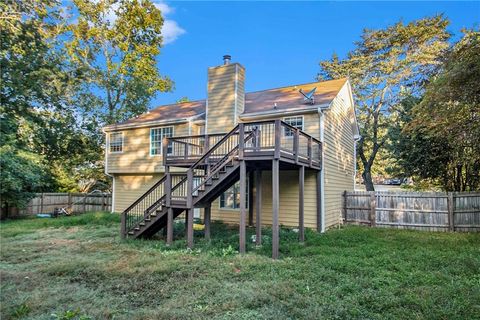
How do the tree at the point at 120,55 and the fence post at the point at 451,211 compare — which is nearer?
the fence post at the point at 451,211

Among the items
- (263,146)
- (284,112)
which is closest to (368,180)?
(284,112)

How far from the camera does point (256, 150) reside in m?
7.77

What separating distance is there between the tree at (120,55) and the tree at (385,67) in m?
13.5

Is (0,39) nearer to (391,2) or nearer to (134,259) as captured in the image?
(134,259)

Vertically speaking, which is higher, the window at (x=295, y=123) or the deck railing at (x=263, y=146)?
the window at (x=295, y=123)

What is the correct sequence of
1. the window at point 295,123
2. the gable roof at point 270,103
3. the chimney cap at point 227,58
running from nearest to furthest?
the window at point 295,123
the gable roof at point 270,103
the chimney cap at point 227,58

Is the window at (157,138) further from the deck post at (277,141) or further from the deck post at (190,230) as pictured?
the deck post at (277,141)

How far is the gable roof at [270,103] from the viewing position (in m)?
11.5

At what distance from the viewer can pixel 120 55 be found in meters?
23.1

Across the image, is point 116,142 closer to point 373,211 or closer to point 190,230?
point 190,230

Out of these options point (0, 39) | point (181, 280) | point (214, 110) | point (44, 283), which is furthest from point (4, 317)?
point (214, 110)

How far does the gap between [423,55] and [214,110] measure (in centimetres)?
1401

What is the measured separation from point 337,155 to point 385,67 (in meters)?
10.4

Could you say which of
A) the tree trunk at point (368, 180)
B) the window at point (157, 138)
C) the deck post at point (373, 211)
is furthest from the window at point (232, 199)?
the tree trunk at point (368, 180)
